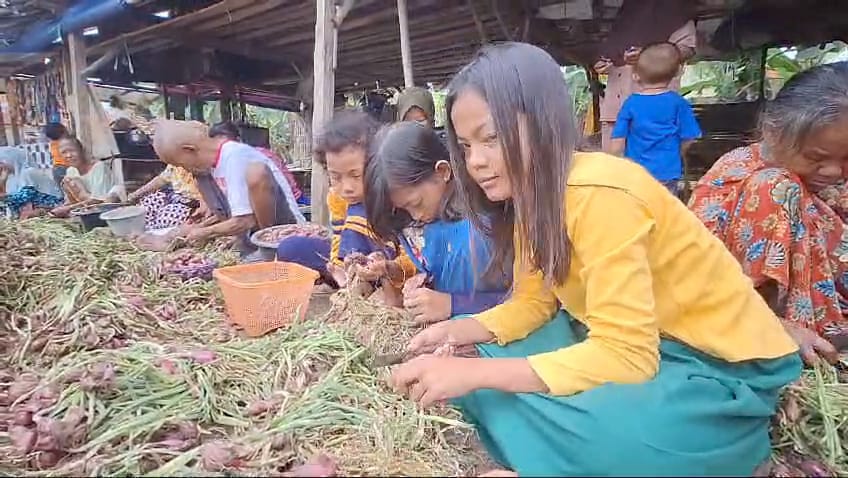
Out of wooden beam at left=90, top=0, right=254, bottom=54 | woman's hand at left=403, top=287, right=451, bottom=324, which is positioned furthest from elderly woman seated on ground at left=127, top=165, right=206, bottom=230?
woman's hand at left=403, top=287, right=451, bottom=324

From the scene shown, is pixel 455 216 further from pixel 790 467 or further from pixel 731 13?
pixel 731 13

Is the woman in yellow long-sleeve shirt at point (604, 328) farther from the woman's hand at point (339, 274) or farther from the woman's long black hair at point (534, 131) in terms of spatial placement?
the woman's hand at point (339, 274)

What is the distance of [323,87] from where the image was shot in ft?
12.2

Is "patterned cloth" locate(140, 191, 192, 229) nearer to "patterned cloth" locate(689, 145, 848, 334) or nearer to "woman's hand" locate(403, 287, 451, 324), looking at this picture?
"woman's hand" locate(403, 287, 451, 324)

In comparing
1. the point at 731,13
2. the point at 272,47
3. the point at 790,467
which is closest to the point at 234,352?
the point at 790,467

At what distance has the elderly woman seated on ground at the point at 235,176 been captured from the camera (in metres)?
3.44

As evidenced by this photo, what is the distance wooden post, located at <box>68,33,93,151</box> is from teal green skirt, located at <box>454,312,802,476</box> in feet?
21.8

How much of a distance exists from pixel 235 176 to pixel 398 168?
1692 millimetres

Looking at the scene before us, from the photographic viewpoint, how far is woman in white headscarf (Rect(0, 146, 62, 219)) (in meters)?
4.85

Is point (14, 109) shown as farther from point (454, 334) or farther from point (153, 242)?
point (454, 334)

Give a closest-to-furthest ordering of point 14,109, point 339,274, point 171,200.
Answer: point 339,274 → point 171,200 → point 14,109

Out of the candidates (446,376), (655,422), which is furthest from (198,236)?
(655,422)

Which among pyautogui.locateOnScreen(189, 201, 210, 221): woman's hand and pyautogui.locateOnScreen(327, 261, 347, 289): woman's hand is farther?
pyautogui.locateOnScreen(189, 201, 210, 221): woman's hand

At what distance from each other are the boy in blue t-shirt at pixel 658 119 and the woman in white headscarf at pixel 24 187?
14.2 ft
